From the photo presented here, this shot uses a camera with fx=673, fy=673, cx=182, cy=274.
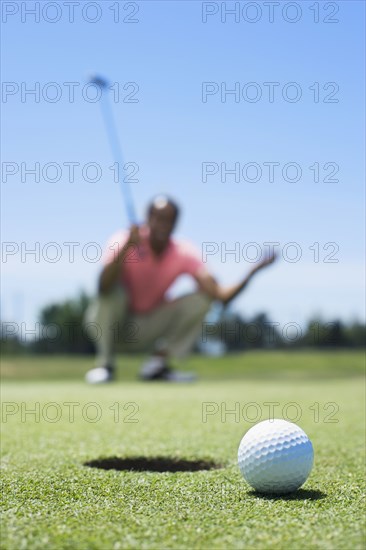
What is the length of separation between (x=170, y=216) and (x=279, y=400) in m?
3.55

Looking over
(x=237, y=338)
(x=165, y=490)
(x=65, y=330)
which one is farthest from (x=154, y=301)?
(x=65, y=330)

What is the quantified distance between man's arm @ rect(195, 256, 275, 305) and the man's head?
744 mm

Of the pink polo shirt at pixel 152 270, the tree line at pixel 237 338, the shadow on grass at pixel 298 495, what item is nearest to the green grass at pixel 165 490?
the shadow on grass at pixel 298 495

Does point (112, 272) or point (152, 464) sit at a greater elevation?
point (112, 272)

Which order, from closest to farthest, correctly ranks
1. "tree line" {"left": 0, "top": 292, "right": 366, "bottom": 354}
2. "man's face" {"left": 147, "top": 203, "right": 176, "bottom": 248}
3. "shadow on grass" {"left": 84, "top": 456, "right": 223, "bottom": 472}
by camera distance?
"shadow on grass" {"left": 84, "top": 456, "right": 223, "bottom": 472}
"man's face" {"left": 147, "top": 203, "right": 176, "bottom": 248}
"tree line" {"left": 0, "top": 292, "right": 366, "bottom": 354}

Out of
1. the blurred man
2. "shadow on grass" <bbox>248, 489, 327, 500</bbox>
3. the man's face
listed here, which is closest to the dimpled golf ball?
"shadow on grass" <bbox>248, 489, 327, 500</bbox>

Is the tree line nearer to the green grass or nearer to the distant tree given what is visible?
the distant tree

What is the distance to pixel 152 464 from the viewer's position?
3389 millimetres

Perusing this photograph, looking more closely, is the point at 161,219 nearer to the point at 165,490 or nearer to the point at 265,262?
the point at 265,262

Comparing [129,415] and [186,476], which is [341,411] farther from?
[186,476]

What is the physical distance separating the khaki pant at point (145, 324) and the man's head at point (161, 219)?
34.4 inches

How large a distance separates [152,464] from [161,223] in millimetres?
6286

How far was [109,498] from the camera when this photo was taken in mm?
2441

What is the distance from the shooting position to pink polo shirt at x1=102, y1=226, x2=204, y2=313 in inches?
380
